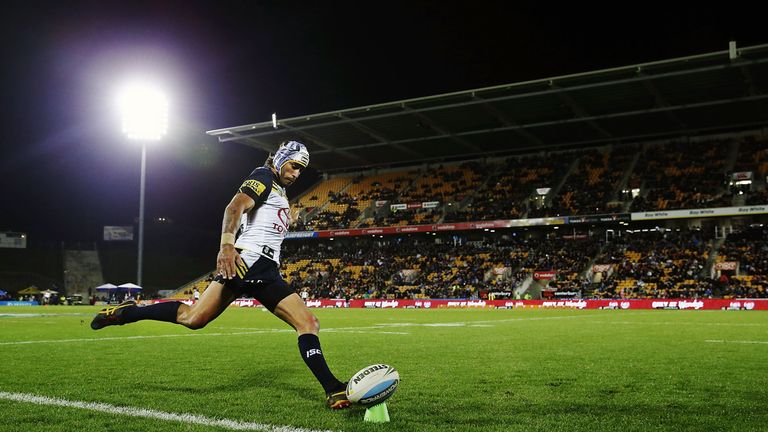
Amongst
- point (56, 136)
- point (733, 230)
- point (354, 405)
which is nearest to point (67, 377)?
point (354, 405)

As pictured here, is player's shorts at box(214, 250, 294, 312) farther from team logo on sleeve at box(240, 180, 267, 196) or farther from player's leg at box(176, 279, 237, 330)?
team logo on sleeve at box(240, 180, 267, 196)

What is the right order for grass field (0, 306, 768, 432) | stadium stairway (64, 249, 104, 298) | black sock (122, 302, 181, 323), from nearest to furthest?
grass field (0, 306, 768, 432) → black sock (122, 302, 181, 323) → stadium stairway (64, 249, 104, 298)

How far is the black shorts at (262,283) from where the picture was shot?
5.23m

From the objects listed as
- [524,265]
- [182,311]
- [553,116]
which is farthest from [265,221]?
[553,116]

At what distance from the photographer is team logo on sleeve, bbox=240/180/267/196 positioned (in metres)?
5.15

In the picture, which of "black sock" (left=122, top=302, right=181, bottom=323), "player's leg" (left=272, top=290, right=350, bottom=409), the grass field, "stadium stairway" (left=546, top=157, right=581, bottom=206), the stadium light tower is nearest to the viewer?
the grass field

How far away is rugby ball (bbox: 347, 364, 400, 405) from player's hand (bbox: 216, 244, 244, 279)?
129cm

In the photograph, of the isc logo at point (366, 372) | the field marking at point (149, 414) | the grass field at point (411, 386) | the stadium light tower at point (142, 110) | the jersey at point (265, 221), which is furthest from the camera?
the stadium light tower at point (142, 110)

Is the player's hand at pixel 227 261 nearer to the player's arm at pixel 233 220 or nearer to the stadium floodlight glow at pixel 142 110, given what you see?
the player's arm at pixel 233 220

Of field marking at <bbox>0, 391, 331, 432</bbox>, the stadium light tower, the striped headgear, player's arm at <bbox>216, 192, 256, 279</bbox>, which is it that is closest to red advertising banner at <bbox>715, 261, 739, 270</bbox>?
the stadium light tower

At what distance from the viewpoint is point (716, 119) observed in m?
43.2

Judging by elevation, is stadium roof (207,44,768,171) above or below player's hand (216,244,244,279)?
above

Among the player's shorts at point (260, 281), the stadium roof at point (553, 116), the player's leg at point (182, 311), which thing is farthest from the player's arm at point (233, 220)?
the stadium roof at point (553, 116)

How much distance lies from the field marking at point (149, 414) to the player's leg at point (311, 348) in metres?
0.68
